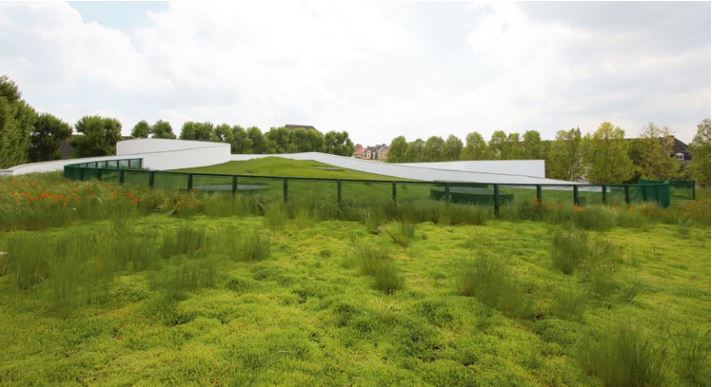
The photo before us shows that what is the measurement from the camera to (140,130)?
4756 cm

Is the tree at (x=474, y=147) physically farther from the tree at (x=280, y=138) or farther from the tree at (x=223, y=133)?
the tree at (x=223, y=133)

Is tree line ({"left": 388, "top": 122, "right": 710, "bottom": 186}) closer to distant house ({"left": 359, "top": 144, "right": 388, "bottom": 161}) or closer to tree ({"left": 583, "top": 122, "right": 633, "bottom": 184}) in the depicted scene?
tree ({"left": 583, "top": 122, "right": 633, "bottom": 184})

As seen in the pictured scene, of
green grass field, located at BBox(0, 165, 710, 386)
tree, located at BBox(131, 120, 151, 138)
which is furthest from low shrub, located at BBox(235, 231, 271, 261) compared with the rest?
tree, located at BBox(131, 120, 151, 138)

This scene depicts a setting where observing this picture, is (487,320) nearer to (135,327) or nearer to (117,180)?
(135,327)

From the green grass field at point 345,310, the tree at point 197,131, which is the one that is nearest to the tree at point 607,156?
the green grass field at point 345,310

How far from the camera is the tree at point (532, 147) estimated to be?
179ft

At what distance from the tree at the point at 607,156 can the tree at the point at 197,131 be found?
50884mm

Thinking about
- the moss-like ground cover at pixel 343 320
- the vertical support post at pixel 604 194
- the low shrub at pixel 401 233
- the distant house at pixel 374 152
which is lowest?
the moss-like ground cover at pixel 343 320

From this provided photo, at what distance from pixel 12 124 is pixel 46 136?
1269 centimetres

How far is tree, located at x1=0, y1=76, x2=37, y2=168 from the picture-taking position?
23.6 m

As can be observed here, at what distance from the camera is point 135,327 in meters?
3.24

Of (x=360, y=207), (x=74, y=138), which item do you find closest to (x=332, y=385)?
(x=360, y=207)

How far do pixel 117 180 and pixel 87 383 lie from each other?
38.4 feet

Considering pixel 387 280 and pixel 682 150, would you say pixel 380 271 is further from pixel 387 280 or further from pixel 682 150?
pixel 682 150
